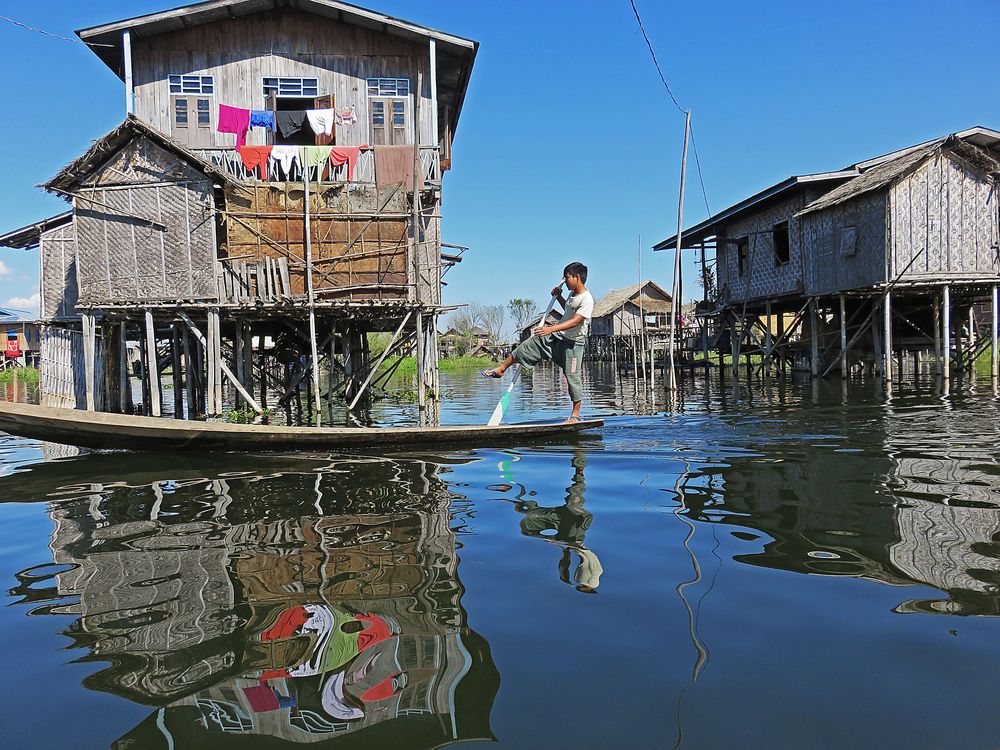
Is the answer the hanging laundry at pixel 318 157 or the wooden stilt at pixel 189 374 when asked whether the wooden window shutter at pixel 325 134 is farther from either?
the wooden stilt at pixel 189 374

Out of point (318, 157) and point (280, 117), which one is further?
point (280, 117)

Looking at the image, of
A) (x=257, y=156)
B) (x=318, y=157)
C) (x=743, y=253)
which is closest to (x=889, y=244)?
(x=743, y=253)

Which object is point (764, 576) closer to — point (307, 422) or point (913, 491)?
point (913, 491)

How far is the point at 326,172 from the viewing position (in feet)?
42.1

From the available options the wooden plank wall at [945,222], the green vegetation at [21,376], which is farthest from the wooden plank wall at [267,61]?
the green vegetation at [21,376]

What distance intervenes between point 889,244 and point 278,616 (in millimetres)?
16527

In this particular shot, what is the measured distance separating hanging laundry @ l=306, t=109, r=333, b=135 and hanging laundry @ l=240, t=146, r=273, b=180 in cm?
98

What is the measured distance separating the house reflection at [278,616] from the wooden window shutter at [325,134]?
9.66 metres

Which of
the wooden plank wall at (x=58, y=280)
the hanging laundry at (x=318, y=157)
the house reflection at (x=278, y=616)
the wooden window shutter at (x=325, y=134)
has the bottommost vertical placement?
the house reflection at (x=278, y=616)

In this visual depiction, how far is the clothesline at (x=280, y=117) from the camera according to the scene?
1310 cm

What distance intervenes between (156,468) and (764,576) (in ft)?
19.0

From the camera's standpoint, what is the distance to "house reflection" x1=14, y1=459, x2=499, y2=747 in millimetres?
2162

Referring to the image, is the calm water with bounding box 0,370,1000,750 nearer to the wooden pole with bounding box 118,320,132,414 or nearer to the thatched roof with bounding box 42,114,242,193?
the thatched roof with bounding box 42,114,242,193

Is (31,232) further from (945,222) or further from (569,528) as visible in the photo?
(945,222)
